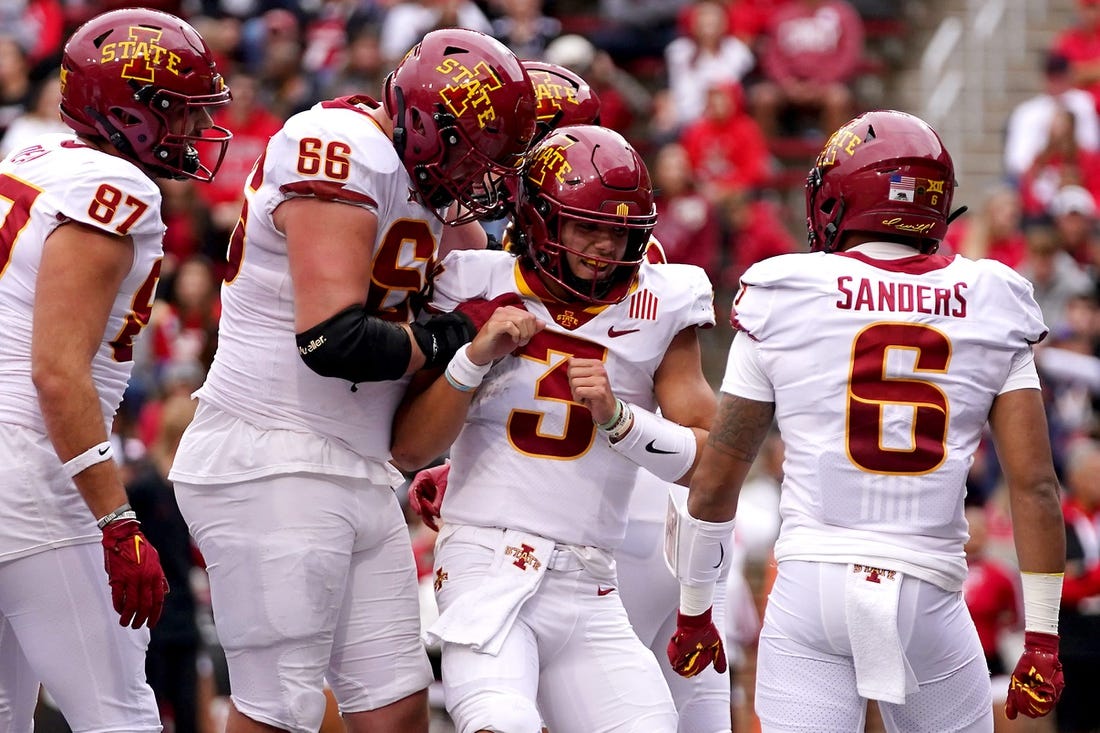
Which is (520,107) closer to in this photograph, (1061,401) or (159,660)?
(159,660)

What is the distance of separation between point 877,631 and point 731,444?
1.87 ft

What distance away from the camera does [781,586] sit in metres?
4.01

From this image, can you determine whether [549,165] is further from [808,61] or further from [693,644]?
[808,61]

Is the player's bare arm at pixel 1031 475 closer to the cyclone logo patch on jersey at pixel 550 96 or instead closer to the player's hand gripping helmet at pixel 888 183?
the player's hand gripping helmet at pixel 888 183

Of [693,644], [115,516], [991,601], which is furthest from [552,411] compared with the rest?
[991,601]

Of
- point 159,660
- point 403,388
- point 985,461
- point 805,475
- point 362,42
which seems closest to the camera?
point 805,475

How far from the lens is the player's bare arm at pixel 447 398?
408 cm

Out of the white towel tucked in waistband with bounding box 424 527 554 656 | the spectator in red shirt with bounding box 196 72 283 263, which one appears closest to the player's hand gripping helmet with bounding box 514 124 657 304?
the white towel tucked in waistband with bounding box 424 527 554 656

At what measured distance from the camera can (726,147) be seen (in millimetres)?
11773

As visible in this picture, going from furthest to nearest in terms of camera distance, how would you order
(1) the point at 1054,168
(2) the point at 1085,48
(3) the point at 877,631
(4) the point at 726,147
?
(2) the point at 1085,48, (4) the point at 726,147, (1) the point at 1054,168, (3) the point at 877,631

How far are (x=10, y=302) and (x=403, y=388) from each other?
1.01 meters

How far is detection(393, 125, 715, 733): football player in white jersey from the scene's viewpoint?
412cm

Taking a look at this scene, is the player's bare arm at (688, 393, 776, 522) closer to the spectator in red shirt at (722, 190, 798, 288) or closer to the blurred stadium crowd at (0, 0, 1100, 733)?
the blurred stadium crowd at (0, 0, 1100, 733)

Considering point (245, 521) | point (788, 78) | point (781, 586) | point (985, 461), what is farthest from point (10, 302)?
point (788, 78)
